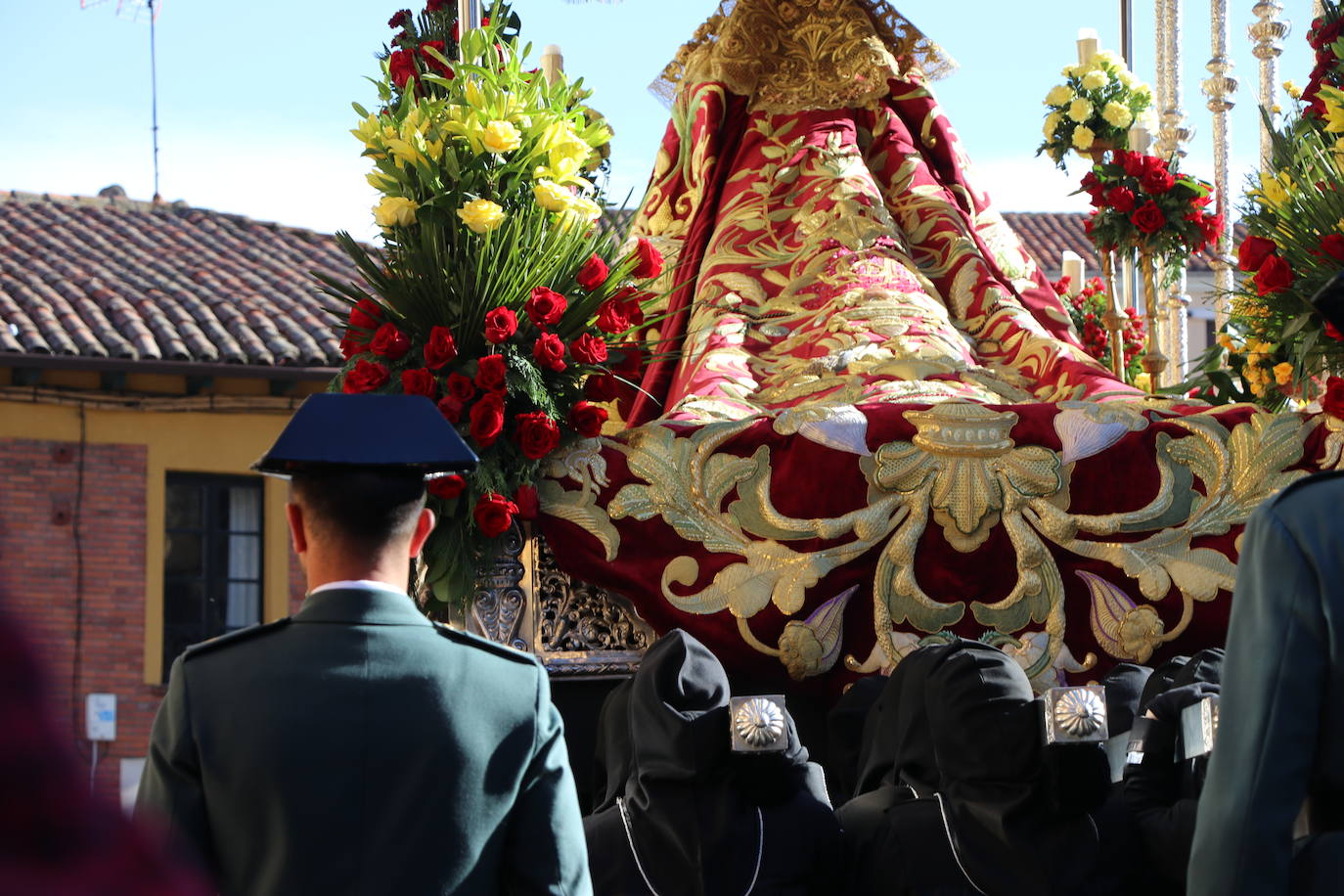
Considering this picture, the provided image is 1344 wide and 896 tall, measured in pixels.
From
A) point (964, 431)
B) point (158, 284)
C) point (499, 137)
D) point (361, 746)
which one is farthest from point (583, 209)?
point (158, 284)

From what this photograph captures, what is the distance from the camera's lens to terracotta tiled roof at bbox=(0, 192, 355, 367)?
Answer: 12.0 metres

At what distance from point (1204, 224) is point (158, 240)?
35.3ft

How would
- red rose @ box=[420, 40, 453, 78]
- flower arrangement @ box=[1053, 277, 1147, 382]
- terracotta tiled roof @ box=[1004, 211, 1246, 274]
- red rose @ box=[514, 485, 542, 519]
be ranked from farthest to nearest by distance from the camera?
1. terracotta tiled roof @ box=[1004, 211, 1246, 274]
2. flower arrangement @ box=[1053, 277, 1147, 382]
3. red rose @ box=[420, 40, 453, 78]
4. red rose @ box=[514, 485, 542, 519]

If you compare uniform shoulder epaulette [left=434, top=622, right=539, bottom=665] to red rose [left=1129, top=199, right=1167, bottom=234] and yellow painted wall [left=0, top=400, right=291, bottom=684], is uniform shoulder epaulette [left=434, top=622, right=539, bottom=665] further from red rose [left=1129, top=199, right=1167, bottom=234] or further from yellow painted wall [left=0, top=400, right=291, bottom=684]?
yellow painted wall [left=0, top=400, right=291, bottom=684]

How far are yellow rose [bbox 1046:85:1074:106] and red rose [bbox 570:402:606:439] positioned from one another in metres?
2.72

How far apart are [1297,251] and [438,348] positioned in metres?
1.88

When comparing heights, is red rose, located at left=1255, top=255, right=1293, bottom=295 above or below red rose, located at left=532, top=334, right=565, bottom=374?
above

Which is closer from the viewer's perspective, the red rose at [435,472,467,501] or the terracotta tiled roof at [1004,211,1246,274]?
the red rose at [435,472,467,501]

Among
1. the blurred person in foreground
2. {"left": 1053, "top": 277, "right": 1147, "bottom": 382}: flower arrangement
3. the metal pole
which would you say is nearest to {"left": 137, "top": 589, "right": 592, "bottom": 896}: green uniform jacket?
the blurred person in foreground

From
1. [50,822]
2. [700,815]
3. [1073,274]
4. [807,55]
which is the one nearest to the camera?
[50,822]

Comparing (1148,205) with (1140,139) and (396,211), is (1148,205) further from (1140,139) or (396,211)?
(396,211)

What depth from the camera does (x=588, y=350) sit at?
368cm

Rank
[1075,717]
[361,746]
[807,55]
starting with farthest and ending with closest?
[807,55]
[1075,717]
[361,746]

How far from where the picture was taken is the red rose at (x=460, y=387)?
3545 mm
